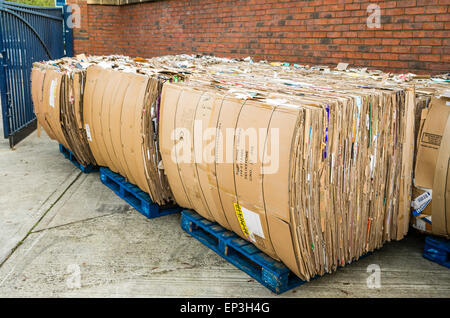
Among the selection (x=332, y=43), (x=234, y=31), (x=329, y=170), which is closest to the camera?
(x=329, y=170)

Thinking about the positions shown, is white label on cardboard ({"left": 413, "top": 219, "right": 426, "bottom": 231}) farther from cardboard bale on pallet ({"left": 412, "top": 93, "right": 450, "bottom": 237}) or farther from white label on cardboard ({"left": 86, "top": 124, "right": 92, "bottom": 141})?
white label on cardboard ({"left": 86, "top": 124, "right": 92, "bottom": 141})

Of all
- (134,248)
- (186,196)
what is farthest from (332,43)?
(134,248)

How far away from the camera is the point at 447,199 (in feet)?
10.0

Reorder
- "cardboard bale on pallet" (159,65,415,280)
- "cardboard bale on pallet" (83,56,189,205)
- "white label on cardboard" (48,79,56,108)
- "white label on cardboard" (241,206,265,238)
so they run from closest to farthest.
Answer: "cardboard bale on pallet" (159,65,415,280), "white label on cardboard" (241,206,265,238), "cardboard bale on pallet" (83,56,189,205), "white label on cardboard" (48,79,56,108)

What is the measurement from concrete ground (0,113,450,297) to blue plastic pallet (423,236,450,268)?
0.18 ft

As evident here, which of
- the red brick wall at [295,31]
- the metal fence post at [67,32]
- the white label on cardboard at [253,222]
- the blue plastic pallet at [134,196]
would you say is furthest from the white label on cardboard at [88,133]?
the metal fence post at [67,32]

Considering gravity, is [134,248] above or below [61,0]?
below

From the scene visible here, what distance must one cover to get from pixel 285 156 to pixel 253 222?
62cm

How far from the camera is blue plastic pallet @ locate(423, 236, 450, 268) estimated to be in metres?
3.24

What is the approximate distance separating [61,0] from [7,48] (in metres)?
6.73

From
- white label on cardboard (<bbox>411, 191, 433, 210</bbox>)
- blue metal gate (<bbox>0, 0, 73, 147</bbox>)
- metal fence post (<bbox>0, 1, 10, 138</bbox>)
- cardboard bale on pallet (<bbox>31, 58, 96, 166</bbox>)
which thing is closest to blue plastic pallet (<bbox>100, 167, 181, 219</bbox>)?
cardboard bale on pallet (<bbox>31, 58, 96, 166</bbox>)

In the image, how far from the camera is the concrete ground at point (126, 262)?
287 cm

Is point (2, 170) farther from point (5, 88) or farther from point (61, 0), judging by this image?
point (61, 0)

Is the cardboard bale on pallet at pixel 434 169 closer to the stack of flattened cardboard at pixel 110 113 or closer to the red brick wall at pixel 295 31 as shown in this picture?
the stack of flattened cardboard at pixel 110 113
